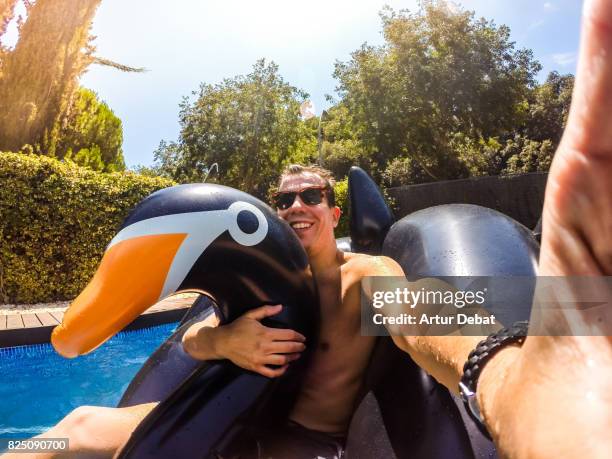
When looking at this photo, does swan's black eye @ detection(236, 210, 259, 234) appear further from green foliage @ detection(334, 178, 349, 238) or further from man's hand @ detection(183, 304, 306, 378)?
green foliage @ detection(334, 178, 349, 238)

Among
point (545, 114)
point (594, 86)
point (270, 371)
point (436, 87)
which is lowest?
point (270, 371)

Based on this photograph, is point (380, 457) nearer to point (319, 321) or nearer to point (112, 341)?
point (319, 321)

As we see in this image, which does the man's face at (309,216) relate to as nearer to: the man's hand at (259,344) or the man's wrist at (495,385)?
the man's hand at (259,344)

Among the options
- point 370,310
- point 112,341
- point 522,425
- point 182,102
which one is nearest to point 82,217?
point 112,341

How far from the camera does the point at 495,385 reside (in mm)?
626

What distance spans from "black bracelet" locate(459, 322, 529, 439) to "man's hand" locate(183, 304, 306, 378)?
708mm

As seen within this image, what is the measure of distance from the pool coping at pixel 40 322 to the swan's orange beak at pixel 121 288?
2.74m

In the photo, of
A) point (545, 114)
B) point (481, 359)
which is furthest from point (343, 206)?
point (545, 114)

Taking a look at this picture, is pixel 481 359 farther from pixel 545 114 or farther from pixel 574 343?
pixel 545 114

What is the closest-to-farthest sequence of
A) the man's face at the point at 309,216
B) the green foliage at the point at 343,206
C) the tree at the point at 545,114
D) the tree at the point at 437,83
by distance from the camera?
the man's face at the point at 309,216
the green foliage at the point at 343,206
the tree at the point at 437,83
the tree at the point at 545,114

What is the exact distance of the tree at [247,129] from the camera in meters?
17.8

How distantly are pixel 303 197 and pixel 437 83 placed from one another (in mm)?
15155

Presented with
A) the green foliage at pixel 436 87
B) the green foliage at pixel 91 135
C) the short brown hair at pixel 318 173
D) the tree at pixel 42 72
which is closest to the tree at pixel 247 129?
the green foliage at pixel 436 87

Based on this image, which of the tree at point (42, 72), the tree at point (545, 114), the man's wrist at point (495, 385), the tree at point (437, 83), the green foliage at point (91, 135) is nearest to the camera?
the man's wrist at point (495, 385)
